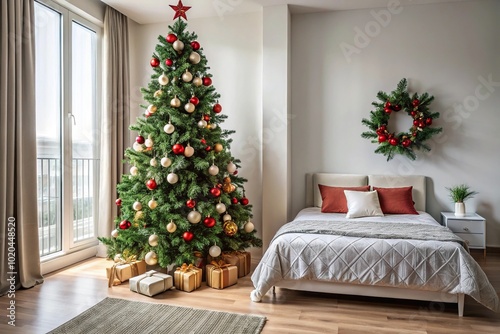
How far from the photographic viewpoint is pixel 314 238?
2754mm

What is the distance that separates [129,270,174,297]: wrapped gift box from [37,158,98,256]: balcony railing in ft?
3.77

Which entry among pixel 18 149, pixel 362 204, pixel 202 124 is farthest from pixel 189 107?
pixel 362 204

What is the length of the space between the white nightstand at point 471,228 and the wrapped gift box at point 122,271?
3.06 meters

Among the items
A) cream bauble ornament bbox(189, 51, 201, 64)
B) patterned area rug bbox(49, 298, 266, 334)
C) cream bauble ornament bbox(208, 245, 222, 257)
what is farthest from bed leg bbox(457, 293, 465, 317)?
cream bauble ornament bbox(189, 51, 201, 64)

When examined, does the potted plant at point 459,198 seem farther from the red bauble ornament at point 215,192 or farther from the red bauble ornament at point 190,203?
the red bauble ornament at point 190,203

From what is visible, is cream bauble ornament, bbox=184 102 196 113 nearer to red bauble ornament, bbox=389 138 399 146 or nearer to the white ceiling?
the white ceiling

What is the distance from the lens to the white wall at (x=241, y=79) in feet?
13.9

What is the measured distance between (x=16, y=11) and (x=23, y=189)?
1.49 meters

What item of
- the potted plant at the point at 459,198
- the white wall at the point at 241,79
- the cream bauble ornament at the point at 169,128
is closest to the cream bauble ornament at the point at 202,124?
the cream bauble ornament at the point at 169,128

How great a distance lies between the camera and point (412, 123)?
4008 millimetres

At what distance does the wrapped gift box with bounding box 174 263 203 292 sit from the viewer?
9.95 ft

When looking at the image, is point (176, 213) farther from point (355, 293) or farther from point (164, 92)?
point (355, 293)

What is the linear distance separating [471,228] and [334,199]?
53.8 inches

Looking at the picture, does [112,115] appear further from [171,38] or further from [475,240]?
[475,240]
